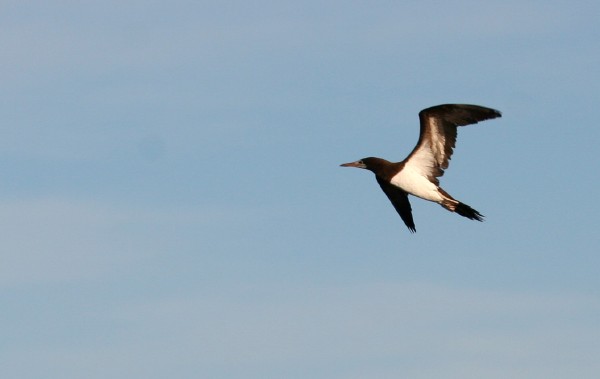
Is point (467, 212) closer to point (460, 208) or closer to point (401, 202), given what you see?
point (460, 208)

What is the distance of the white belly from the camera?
3641 cm

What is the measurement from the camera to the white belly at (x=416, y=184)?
36406 mm

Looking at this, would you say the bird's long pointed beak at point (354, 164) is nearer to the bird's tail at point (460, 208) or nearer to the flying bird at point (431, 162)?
→ the flying bird at point (431, 162)

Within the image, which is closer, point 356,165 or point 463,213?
point 463,213

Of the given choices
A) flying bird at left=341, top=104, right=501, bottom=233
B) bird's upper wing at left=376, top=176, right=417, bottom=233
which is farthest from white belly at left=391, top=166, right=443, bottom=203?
bird's upper wing at left=376, top=176, right=417, bottom=233

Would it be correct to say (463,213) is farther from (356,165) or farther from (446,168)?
(356,165)

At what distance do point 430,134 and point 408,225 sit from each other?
3750 mm

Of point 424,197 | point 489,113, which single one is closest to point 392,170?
point 424,197

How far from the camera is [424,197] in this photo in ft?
120

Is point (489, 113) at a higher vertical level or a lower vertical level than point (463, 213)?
higher

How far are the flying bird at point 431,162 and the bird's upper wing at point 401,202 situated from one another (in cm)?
10

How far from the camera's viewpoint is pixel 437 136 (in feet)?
120

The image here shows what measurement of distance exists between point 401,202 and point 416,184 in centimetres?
250

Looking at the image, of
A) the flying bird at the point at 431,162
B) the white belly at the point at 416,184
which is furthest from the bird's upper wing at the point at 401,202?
the white belly at the point at 416,184
